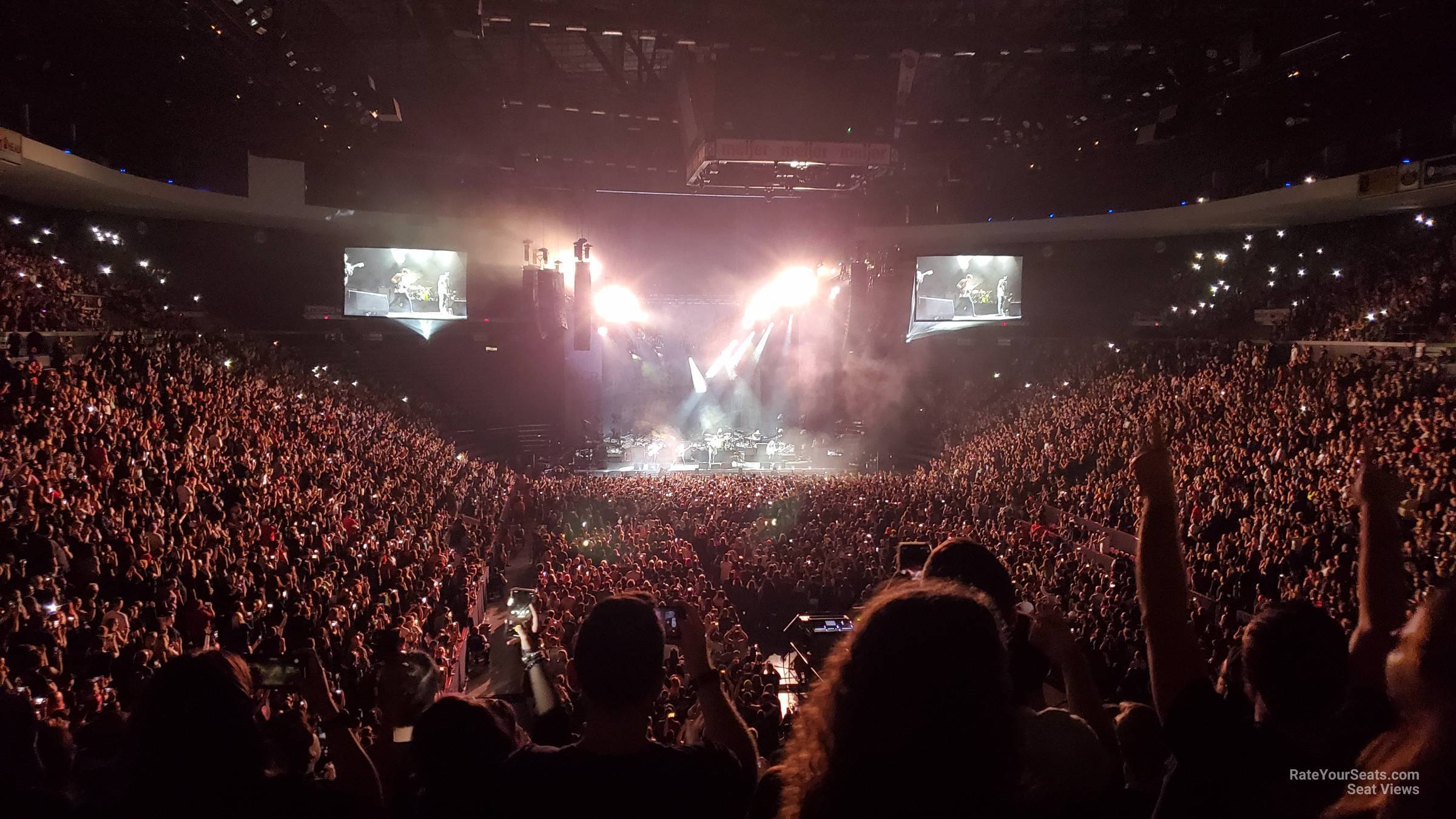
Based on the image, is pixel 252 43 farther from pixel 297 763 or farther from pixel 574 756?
pixel 574 756

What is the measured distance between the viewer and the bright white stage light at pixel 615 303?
24.6 meters

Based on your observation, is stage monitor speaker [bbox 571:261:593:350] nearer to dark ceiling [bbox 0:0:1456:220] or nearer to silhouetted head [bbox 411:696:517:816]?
dark ceiling [bbox 0:0:1456:220]

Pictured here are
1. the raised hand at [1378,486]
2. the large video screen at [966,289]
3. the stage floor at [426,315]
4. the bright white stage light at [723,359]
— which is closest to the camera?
the raised hand at [1378,486]

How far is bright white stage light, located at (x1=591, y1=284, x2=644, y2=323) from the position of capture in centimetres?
2458

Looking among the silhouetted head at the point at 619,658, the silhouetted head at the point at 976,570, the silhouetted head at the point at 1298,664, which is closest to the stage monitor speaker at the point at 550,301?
the silhouetted head at the point at 976,570

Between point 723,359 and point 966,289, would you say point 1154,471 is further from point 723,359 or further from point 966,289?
point 723,359

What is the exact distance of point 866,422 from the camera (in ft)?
98.4

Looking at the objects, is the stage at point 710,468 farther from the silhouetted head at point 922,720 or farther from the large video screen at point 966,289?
the silhouetted head at point 922,720

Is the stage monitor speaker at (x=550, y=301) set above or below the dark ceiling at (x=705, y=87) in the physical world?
below

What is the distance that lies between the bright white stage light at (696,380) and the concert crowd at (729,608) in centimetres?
1396

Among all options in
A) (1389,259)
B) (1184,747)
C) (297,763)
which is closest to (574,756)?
(1184,747)

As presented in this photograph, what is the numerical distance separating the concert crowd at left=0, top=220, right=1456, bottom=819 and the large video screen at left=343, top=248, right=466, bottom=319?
3056 mm

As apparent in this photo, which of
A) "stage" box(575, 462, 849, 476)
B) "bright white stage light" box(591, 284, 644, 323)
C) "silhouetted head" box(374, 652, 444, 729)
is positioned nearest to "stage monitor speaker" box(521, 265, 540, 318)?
"bright white stage light" box(591, 284, 644, 323)

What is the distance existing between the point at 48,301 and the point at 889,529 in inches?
654
